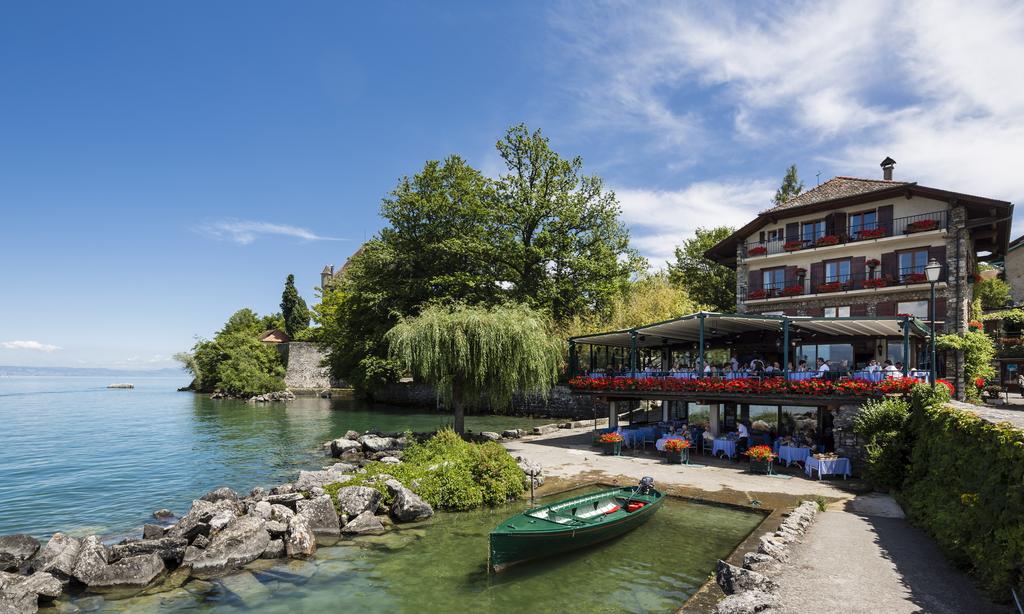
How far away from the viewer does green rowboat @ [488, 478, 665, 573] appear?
11.3 metres

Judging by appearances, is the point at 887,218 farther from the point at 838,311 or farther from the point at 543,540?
the point at 543,540

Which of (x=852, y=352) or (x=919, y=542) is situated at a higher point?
(x=852, y=352)

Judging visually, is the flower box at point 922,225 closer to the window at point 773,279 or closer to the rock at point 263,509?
the window at point 773,279

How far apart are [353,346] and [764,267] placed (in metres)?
31.7

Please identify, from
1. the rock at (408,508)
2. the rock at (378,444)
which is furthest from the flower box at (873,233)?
the rock at (408,508)

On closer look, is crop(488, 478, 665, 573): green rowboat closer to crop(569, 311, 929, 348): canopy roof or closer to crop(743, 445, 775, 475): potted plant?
crop(743, 445, 775, 475): potted plant

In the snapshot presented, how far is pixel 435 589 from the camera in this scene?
1068 cm

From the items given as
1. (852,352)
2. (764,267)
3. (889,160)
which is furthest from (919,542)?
(889,160)

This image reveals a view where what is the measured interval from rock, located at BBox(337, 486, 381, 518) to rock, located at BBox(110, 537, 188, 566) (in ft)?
12.1

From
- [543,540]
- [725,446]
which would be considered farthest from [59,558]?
[725,446]

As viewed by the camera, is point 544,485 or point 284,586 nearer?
point 284,586

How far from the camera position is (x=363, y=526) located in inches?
547

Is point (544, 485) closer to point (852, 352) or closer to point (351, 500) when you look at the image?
point (351, 500)

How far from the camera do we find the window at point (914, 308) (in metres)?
30.8
